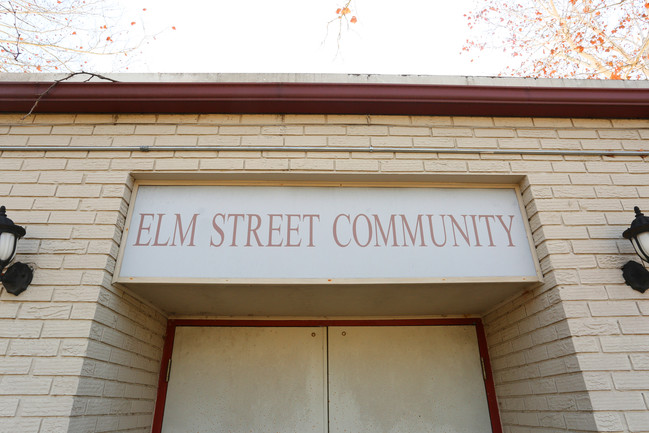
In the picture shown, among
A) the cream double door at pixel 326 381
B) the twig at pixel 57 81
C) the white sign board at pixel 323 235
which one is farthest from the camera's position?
the cream double door at pixel 326 381

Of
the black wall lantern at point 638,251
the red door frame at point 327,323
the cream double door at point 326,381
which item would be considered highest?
the black wall lantern at point 638,251

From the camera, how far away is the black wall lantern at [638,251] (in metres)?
2.38

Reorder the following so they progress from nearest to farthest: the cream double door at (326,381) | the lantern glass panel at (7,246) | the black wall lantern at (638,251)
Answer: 1. the lantern glass panel at (7,246)
2. the black wall lantern at (638,251)
3. the cream double door at (326,381)

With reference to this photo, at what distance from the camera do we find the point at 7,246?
2283 mm

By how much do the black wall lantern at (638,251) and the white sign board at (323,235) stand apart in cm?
56

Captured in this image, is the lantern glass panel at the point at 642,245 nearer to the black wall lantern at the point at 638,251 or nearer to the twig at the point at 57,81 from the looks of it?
the black wall lantern at the point at 638,251

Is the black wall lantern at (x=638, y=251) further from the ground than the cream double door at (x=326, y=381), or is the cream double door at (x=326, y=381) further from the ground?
the black wall lantern at (x=638, y=251)

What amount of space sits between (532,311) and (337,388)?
167 cm

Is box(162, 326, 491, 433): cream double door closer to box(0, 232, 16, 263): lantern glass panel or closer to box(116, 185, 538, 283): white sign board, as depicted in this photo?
box(116, 185, 538, 283): white sign board

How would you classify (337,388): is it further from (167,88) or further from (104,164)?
(167,88)

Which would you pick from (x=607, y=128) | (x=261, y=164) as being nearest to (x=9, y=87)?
(x=261, y=164)

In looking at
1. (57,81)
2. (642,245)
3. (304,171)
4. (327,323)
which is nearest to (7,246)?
(57,81)

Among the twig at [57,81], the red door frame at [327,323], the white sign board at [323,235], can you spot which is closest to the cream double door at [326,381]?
the red door frame at [327,323]

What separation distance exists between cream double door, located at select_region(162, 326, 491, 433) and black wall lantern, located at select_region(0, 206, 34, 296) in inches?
51.6
